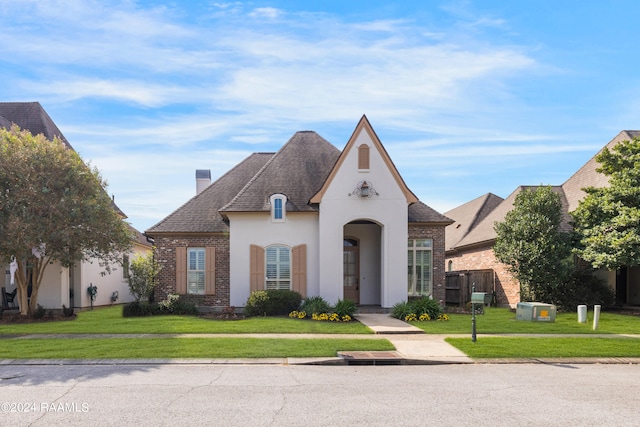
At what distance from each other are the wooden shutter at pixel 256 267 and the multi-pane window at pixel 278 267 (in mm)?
210

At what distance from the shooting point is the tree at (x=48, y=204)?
17422mm

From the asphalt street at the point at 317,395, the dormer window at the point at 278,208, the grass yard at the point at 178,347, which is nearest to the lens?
the asphalt street at the point at 317,395

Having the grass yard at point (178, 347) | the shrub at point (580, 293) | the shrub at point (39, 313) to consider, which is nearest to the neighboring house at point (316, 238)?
the shrub at point (39, 313)

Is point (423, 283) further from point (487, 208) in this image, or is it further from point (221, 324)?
point (487, 208)

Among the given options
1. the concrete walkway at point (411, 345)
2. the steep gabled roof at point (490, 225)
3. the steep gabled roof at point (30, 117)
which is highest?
the steep gabled roof at point (30, 117)

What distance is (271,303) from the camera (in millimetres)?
19422

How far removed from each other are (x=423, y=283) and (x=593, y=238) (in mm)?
6491

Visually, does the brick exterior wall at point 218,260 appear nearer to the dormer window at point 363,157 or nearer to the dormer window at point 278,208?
the dormer window at point 278,208

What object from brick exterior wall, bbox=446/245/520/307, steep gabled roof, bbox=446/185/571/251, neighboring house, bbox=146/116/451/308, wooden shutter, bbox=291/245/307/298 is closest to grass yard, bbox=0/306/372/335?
wooden shutter, bbox=291/245/307/298

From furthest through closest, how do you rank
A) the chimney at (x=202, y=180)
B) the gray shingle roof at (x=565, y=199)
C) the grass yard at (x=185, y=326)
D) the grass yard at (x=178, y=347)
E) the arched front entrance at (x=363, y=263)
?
the chimney at (x=202, y=180), the gray shingle roof at (x=565, y=199), the arched front entrance at (x=363, y=263), the grass yard at (x=185, y=326), the grass yard at (x=178, y=347)

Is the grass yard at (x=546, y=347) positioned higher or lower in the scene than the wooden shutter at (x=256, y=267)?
lower

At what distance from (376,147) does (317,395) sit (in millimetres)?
13744

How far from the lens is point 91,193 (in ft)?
62.2

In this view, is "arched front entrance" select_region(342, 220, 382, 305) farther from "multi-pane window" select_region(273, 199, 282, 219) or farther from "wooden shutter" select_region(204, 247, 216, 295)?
"wooden shutter" select_region(204, 247, 216, 295)
